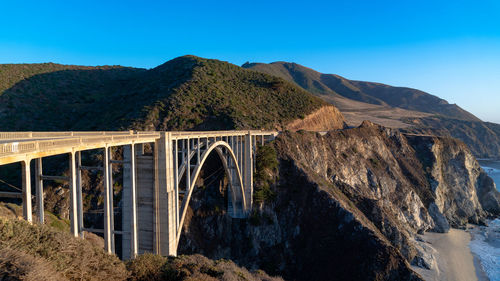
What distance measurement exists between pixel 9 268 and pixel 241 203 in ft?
83.2

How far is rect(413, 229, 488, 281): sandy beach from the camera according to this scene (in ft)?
98.3

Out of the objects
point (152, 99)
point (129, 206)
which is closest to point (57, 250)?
point (129, 206)

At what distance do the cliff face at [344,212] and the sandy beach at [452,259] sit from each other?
1.65 meters

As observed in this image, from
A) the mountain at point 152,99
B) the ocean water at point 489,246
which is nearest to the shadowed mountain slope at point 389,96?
the mountain at point 152,99

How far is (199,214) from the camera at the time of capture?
29078mm

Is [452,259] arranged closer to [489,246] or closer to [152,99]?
[489,246]

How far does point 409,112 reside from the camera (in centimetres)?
15088

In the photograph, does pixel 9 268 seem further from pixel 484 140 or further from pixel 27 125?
pixel 484 140

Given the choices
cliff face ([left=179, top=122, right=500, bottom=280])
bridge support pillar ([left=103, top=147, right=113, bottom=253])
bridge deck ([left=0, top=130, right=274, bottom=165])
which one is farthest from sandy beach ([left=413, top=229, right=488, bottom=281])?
bridge deck ([left=0, top=130, right=274, bottom=165])

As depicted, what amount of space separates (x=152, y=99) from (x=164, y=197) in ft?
113

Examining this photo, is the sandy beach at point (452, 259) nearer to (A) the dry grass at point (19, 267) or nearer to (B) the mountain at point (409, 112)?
(A) the dry grass at point (19, 267)

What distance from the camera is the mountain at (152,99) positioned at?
1577 inches

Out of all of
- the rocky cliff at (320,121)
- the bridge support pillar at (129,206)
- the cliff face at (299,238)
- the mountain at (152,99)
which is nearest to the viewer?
the bridge support pillar at (129,206)

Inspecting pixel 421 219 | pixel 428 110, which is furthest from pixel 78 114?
pixel 428 110
